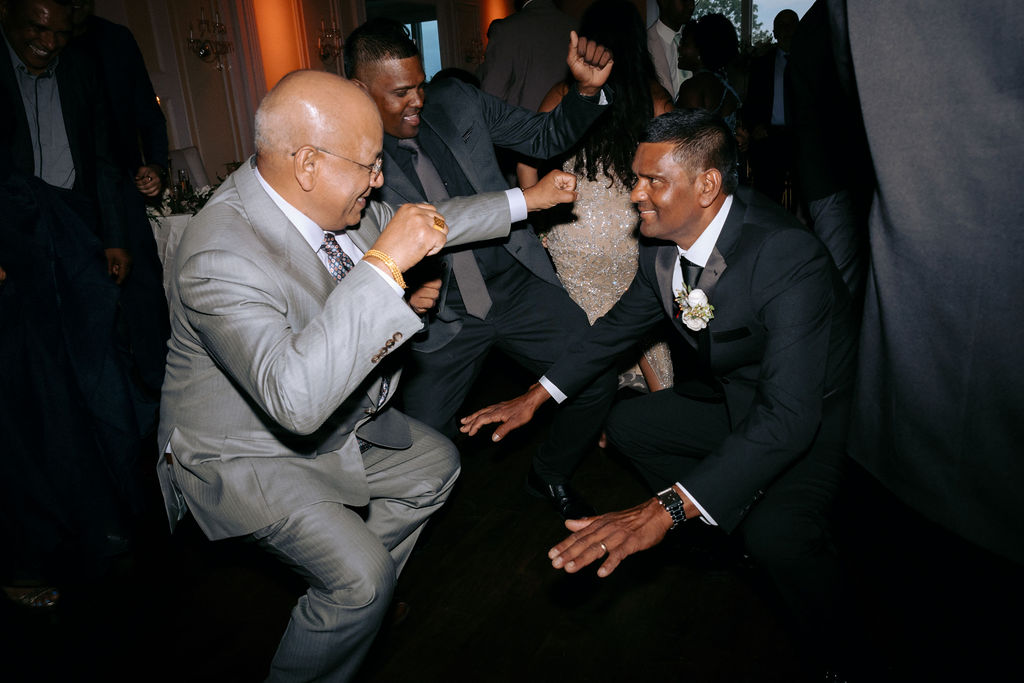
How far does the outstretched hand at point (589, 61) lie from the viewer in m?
2.31

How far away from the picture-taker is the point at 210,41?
18.1ft

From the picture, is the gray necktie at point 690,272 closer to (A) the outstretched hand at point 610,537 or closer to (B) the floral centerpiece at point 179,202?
(A) the outstretched hand at point 610,537

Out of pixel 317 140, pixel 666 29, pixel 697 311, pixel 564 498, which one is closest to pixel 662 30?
pixel 666 29

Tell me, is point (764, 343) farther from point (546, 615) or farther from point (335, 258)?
point (335, 258)

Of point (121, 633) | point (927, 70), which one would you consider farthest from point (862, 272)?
point (121, 633)

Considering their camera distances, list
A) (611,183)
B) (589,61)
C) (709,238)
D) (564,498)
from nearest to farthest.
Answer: (709,238) → (589,61) → (564,498) → (611,183)

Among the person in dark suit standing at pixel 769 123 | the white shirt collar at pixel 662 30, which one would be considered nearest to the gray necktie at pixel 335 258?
the white shirt collar at pixel 662 30

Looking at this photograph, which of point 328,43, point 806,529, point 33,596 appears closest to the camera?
point 806,529

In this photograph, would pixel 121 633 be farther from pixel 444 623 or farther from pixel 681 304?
pixel 681 304

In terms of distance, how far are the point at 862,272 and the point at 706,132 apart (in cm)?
88

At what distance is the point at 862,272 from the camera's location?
7.43 feet

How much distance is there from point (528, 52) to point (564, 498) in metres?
2.77

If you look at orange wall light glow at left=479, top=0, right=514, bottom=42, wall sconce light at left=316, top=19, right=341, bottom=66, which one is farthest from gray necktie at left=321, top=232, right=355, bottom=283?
orange wall light glow at left=479, top=0, right=514, bottom=42

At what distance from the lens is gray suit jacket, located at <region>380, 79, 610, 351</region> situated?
7.86 feet
